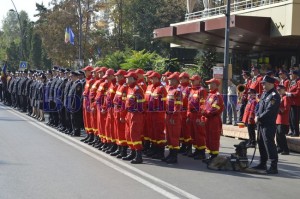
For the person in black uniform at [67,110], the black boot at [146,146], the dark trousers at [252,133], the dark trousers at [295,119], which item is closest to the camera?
the black boot at [146,146]

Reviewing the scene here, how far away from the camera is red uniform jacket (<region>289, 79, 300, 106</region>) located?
45.4 ft

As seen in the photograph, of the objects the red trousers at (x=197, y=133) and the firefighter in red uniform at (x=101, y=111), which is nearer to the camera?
the red trousers at (x=197, y=133)

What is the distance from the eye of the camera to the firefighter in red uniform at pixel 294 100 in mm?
13852

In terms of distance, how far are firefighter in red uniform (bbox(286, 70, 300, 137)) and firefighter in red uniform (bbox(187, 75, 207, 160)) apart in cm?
341

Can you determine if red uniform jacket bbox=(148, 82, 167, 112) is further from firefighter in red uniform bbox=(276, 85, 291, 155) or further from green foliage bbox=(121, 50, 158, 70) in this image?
green foliage bbox=(121, 50, 158, 70)

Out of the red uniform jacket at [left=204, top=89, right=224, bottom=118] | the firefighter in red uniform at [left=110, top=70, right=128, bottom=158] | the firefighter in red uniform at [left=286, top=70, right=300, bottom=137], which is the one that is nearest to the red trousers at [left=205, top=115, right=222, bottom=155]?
the red uniform jacket at [left=204, top=89, right=224, bottom=118]

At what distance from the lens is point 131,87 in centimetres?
1086

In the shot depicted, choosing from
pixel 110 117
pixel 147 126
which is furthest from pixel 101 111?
pixel 147 126

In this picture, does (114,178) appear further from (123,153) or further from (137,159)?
(123,153)

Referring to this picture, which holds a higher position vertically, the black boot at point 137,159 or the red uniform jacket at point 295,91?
the red uniform jacket at point 295,91

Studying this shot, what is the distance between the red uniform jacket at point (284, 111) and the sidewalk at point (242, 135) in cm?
70

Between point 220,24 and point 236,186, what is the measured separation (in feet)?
60.1

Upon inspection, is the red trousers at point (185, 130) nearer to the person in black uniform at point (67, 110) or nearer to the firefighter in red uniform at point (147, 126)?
the firefighter in red uniform at point (147, 126)

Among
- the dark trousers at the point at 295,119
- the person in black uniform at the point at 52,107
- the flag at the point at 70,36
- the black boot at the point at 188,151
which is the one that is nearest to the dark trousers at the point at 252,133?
the dark trousers at the point at 295,119
